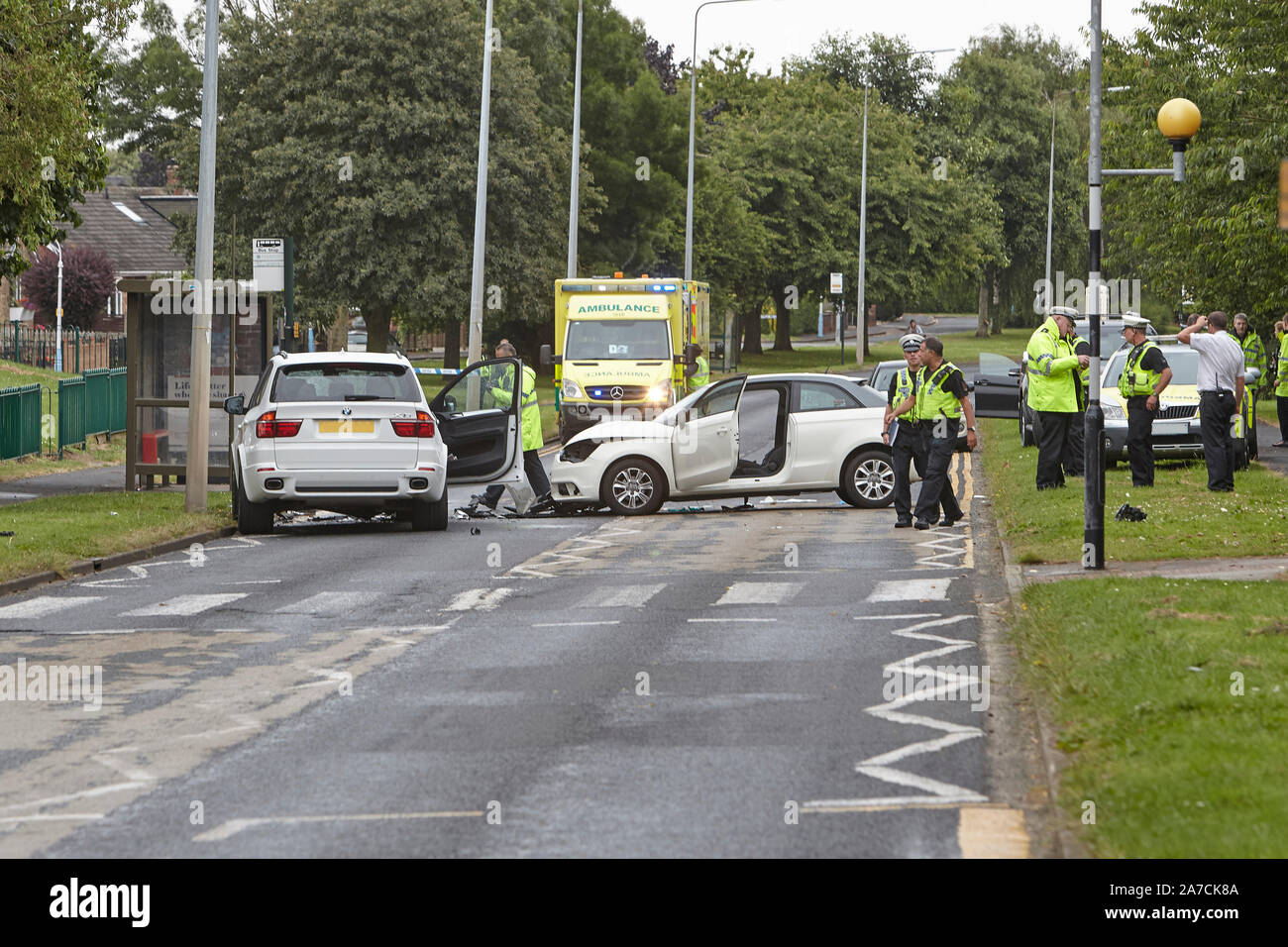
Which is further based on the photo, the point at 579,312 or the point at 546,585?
the point at 579,312

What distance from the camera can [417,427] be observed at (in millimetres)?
17906

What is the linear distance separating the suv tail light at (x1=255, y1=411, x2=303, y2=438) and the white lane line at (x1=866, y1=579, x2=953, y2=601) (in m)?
6.63

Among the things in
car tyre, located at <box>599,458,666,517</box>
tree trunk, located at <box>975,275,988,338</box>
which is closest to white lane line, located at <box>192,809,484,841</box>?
car tyre, located at <box>599,458,666,517</box>

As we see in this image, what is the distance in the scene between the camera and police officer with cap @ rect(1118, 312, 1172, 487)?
61.3 feet

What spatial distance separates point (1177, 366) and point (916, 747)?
55.5 ft

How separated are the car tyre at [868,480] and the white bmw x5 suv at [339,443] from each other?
177 inches

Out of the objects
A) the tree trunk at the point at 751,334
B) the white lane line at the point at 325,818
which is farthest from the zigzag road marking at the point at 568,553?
Result: the tree trunk at the point at 751,334

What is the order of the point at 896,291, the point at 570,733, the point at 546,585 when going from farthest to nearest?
the point at 896,291
the point at 546,585
the point at 570,733

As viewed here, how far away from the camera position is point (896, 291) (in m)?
69.4

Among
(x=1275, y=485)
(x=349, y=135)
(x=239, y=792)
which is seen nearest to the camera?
(x=239, y=792)

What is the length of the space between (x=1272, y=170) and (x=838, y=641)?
2332 cm

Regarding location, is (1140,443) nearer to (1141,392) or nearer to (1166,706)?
(1141,392)

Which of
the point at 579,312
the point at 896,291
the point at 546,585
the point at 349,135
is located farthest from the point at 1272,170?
the point at 896,291
